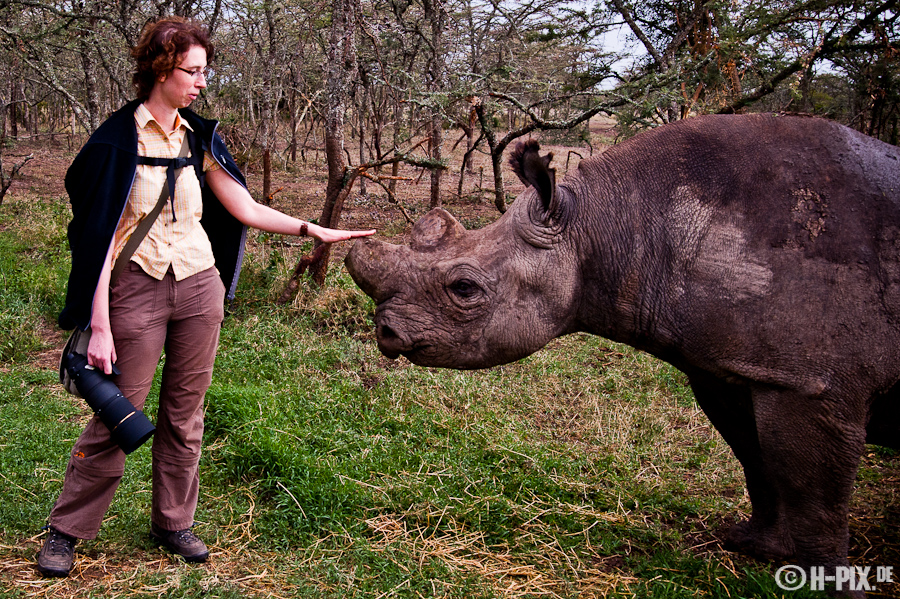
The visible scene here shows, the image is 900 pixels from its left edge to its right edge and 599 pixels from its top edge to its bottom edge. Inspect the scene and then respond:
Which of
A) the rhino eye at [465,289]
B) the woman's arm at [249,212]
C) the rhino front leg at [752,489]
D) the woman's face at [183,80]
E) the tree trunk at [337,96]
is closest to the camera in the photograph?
the woman's face at [183,80]

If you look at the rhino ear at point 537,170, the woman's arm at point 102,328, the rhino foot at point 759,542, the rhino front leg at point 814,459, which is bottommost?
the rhino foot at point 759,542

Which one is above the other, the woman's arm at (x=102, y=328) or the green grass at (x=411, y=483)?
the woman's arm at (x=102, y=328)

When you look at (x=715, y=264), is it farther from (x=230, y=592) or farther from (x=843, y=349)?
(x=230, y=592)

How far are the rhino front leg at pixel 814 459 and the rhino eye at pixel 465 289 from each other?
129cm

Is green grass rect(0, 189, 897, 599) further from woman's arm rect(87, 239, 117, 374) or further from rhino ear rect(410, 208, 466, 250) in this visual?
rhino ear rect(410, 208, 466, 250)

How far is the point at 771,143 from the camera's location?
3.28 m

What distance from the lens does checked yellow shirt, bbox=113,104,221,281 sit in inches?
132

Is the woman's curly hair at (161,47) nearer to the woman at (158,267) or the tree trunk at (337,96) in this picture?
the woman at (158,267)

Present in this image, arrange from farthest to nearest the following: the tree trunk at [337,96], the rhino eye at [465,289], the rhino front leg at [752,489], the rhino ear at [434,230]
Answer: the tree trunk at [337,96]
the rhino front leg at [752,489]
the rhino ear at [434,230]
the rhino eye at [465,289]

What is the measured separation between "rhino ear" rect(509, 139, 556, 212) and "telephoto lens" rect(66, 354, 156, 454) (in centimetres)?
198

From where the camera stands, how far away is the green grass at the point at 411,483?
3801 millimetres

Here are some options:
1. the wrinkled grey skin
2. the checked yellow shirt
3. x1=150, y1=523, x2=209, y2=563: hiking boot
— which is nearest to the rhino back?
the wrinkled grey skin

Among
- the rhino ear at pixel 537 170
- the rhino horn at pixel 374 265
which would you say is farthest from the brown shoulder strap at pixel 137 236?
the rhino ear at pixel 537 170

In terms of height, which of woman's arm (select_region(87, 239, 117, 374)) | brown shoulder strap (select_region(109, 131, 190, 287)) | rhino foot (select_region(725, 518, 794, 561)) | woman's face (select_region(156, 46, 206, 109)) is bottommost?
rhino foot (select_region(725, 518, 794, 561))
